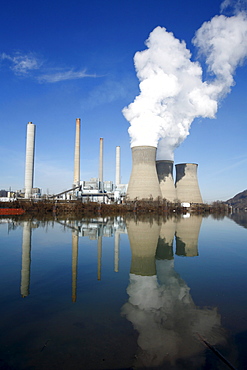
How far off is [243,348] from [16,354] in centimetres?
192

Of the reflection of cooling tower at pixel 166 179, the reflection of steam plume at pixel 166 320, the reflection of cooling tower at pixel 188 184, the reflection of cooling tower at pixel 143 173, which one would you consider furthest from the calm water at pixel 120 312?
the reflection of cooling tower at pixel 188 184

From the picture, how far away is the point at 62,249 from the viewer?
6559 millimetres

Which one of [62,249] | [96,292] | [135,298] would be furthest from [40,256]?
[135,298]

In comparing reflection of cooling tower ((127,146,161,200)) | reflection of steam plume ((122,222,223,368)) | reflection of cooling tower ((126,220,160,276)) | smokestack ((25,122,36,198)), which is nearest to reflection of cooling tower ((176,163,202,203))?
reflection of cooling tower ((127,146,161,200))

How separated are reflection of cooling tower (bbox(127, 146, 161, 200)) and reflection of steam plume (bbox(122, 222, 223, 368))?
20.4m

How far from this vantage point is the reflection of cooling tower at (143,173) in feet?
80.1

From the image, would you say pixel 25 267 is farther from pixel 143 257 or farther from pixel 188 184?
pixel 188 184

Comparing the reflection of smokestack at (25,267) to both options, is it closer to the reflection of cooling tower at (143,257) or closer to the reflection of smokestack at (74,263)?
the reflection of smokestack at (74,263)

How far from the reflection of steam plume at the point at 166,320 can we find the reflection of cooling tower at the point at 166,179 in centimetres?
2727

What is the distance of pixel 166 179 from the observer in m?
31.5

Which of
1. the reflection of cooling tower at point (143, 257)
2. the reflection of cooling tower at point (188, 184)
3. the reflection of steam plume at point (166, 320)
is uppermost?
the reflection of cooling tower at point (188, 184)

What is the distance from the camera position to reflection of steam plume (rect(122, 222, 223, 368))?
2135 mm

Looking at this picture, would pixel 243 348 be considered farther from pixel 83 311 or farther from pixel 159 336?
pixel 83 311

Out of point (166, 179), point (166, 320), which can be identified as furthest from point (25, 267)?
point (166, 179)
